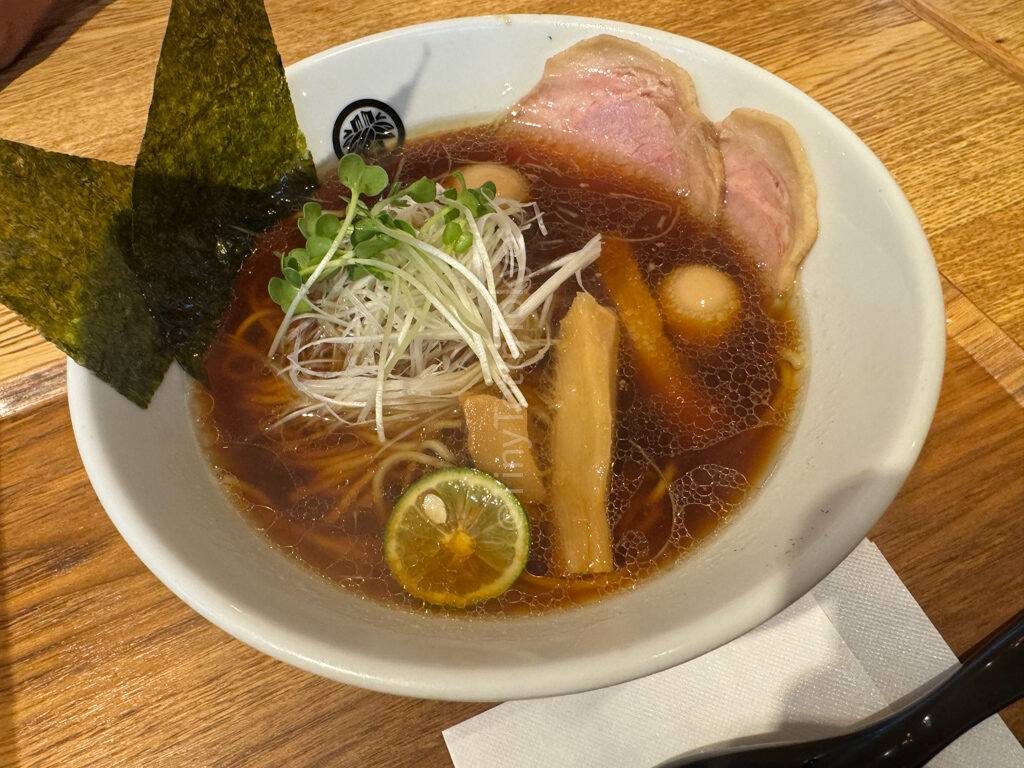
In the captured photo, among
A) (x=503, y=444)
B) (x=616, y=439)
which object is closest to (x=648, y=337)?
(x=616, y=439)

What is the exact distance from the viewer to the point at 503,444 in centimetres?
123

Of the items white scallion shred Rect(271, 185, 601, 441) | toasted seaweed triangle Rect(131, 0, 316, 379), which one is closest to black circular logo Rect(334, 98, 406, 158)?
toasted seaweed triangle Rect(131, 0, 316, 379)

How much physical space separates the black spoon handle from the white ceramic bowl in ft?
0.77

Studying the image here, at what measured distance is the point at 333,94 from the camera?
5.10 feet

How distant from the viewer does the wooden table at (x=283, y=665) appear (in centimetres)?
104

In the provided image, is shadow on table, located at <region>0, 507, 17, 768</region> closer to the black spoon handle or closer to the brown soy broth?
the brown soy broth

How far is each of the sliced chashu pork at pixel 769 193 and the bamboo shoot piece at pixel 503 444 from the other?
1.98 ft

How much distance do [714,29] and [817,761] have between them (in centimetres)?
A: 183

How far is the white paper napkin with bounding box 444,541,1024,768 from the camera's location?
0.99 m

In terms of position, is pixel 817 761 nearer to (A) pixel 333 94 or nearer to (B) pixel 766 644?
(B) pixel 766 644

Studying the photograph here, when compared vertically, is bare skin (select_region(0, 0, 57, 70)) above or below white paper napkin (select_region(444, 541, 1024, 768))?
above

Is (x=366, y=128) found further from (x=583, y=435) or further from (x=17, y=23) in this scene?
(x=17, y=23)

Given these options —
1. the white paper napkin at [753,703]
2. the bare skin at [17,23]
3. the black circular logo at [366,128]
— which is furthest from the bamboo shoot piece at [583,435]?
the bare skin at [17,23]

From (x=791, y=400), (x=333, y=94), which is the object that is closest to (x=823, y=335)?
(x=791, y=400)
